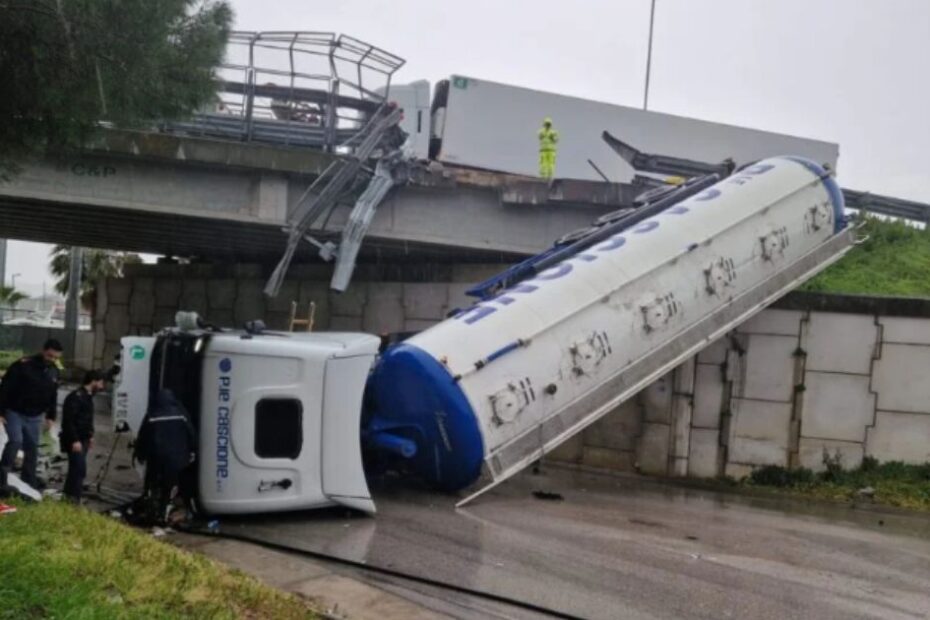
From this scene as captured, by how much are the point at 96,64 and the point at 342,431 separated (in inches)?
154

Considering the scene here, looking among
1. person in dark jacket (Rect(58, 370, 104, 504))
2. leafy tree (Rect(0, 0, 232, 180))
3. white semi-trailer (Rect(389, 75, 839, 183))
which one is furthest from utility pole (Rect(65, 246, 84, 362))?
leafy tree (Rect(0, 0, 232, 180))

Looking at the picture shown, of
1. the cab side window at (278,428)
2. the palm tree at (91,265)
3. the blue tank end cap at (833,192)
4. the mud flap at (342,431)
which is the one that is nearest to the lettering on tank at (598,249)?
the blue tank end cap at (833,192)

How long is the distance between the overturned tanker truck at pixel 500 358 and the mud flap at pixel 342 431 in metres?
0.01

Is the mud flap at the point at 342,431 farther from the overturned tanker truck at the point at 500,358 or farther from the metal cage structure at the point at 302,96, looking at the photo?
the metal cage structure at the point at 302,96

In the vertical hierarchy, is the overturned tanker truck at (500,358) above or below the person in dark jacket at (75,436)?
above

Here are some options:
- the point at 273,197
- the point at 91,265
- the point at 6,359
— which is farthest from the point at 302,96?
the point at 91,265

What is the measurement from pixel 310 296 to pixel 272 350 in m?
9.72

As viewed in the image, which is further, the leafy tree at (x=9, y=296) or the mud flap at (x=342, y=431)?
the leafy tree at (x=9, y=296)

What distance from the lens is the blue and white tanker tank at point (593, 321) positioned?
30.0ft

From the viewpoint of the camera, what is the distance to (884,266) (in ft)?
49.8

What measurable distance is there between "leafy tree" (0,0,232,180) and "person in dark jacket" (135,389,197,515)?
8.09 ft

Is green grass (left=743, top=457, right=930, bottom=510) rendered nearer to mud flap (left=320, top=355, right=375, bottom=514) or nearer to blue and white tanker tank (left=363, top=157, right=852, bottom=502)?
blue and white tanker tank (left=363, top=157, right=852, bottom=502)

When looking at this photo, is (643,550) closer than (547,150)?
Yes

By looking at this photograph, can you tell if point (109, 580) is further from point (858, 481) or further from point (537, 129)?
point (537, 129)
